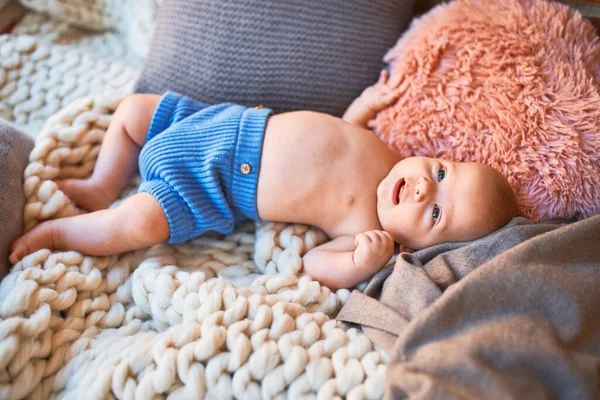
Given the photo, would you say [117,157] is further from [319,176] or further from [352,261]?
[352,261]

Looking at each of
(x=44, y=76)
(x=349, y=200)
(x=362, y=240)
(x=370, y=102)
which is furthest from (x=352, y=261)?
(x=44, y=76)

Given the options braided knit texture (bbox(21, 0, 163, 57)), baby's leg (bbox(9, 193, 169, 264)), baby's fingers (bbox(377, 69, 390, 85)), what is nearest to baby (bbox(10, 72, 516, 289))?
baby's leg (bbox(9, 193, 169, 264))

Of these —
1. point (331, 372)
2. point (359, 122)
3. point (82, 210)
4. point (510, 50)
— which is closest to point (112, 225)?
point (82, 210)

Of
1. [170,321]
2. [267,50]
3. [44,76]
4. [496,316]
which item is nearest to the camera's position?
[496,316]

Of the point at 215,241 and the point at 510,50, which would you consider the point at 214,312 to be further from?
the point at 510,50

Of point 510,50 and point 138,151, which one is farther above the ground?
point 510,50

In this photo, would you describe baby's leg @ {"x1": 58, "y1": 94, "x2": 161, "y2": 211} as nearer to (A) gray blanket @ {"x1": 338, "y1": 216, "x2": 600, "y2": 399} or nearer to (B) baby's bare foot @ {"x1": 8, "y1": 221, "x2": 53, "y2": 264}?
(B) baby's bare foot @ {"x1": 8, "y1": 221, "x2": 53, "y2": 264}

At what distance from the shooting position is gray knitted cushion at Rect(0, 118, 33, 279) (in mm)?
950

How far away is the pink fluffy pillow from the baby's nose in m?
Result: 0.13

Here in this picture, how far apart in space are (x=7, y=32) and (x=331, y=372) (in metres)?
1.28

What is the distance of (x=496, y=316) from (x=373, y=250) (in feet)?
0.87

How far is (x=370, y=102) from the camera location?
1218 mm

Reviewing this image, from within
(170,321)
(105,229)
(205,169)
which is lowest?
(170,321)

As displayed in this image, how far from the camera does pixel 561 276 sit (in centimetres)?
83
